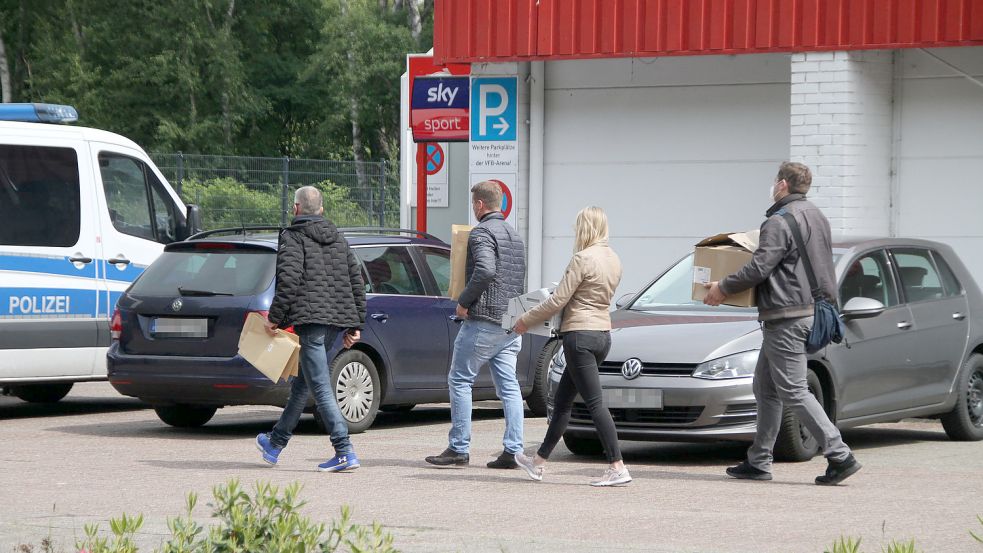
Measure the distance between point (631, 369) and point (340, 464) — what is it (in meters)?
1.93

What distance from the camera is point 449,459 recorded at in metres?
10.3

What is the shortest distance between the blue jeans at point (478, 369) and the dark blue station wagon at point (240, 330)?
1720 millimetres

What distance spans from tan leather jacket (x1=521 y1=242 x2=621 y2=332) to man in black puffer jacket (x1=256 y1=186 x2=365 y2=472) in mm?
1308

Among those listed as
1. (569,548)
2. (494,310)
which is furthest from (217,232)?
(569,548)

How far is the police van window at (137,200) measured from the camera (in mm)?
14238

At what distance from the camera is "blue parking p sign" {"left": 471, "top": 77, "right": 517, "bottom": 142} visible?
1812 centimetres

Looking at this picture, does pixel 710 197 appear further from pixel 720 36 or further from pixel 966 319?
pixel 966 319

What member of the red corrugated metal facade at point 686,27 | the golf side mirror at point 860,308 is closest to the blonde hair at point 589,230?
the golf side mirror at point 860,308

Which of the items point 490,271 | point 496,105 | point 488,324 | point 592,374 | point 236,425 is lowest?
point 236,425

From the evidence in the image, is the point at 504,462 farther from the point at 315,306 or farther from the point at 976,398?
the point at 976,398

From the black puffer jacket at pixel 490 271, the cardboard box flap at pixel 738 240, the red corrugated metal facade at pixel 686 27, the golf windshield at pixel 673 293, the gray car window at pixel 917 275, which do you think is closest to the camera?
the cardboard box flap at pixel 738 240

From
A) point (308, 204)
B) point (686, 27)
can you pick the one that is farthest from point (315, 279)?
point (686, 27)

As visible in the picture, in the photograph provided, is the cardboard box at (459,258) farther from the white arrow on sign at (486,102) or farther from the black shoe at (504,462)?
the white arrow on sign at (486,102)

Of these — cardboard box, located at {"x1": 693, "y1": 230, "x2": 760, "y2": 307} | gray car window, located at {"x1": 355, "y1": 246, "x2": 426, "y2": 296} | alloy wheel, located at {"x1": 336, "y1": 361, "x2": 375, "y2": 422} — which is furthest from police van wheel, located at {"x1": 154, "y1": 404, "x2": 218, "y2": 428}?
cardboard box, located at {"x1": 693, "y1": 230, "x2": 760, "y2": 307}
